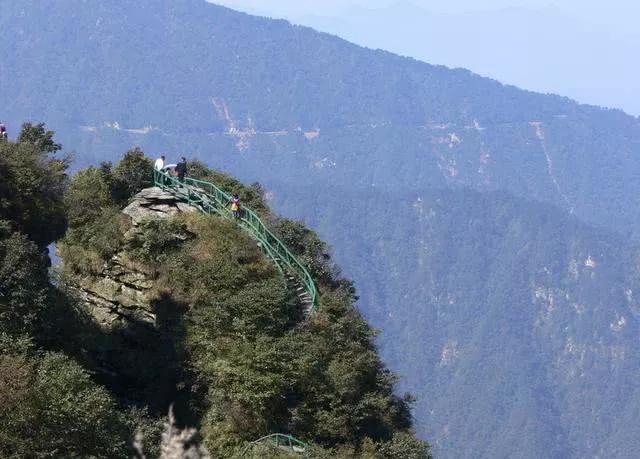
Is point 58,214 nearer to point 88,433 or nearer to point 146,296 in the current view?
point 146,296

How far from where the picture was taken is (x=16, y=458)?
19.2 metres

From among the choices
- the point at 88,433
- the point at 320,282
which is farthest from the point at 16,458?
the point at 320,282

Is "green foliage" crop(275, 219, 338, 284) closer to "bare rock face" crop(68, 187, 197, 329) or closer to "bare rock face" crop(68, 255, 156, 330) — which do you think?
"bare rock face" crop(68, 187, 197, 329)

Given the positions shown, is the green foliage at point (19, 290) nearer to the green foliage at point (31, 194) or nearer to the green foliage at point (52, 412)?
the green foliage at point (52, 412)

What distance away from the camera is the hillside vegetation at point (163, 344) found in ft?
69.4

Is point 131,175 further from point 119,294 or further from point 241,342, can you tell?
point 241,342

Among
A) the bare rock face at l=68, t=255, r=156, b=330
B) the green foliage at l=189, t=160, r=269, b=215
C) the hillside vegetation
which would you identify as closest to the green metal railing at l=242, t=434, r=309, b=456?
A: the hillside vegetation

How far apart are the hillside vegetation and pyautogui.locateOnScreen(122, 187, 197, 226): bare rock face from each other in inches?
20.4

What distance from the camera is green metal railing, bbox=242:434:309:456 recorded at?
25.7m

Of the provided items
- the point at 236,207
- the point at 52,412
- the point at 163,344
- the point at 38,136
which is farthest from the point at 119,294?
the point at 52,412

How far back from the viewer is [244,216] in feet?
114

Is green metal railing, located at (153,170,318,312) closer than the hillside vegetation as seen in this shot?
No

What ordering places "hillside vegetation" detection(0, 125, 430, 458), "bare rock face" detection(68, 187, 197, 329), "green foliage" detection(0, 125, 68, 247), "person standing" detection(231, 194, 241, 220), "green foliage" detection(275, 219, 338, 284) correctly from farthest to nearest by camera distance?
"green foliage" detection(275, 219, 338, 284) → "person standing" detection(231, 194, 241, 220) → "bare rock face" detection(68, 187, 197, 329) → "green foliage" detection(0, 125, 68, 247) → "hillside vegetation" detection(0, 125, 430, 458)

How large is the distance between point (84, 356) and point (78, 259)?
598cm
